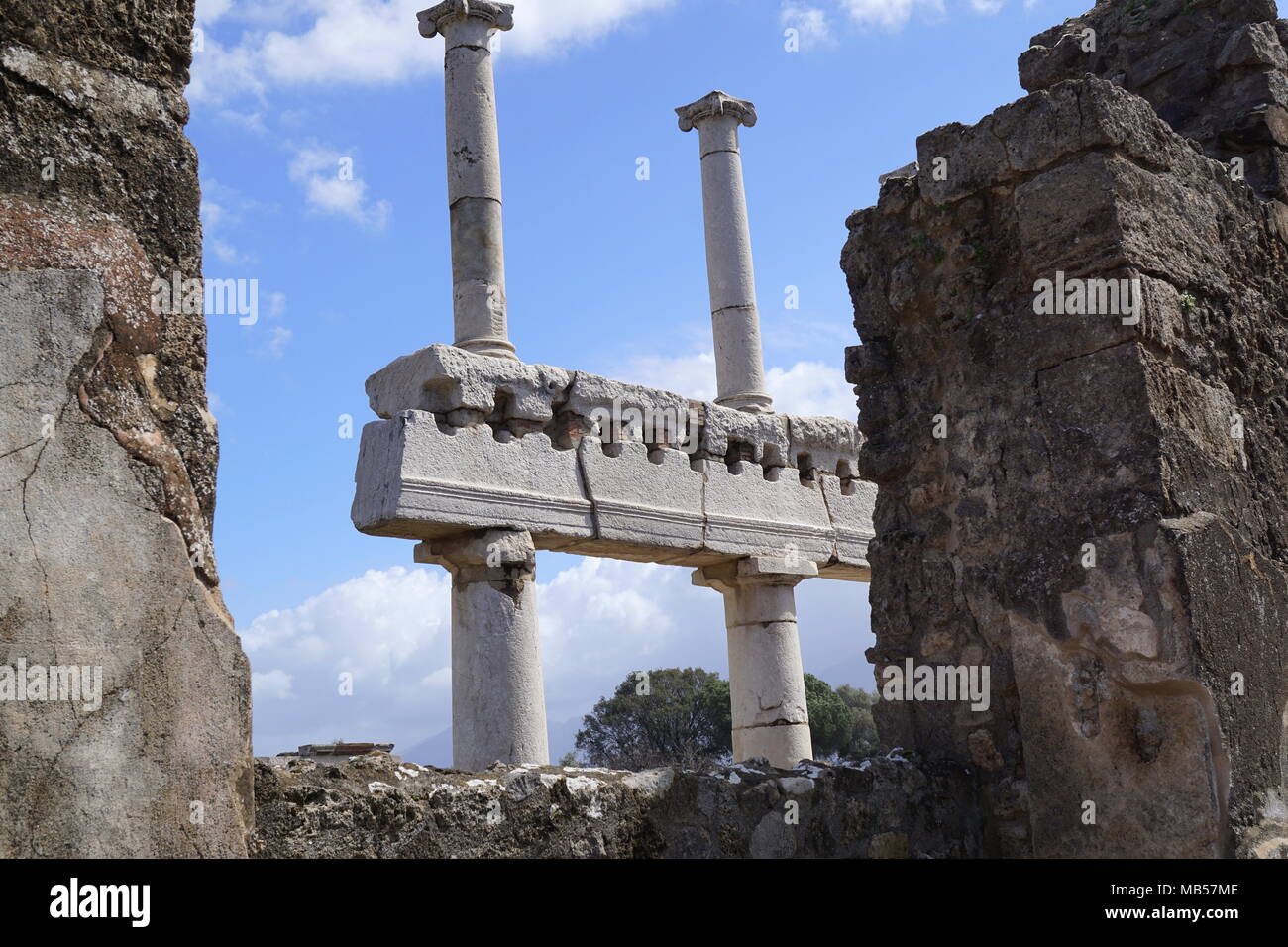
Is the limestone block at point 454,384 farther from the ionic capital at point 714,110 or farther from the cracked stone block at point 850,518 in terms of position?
the ionic capital at point 714,110

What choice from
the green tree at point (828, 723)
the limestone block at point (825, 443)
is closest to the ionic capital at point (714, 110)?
the limestone block at point (825, 443)

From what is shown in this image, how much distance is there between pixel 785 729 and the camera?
12172mm

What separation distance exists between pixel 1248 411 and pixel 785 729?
8.09 meters

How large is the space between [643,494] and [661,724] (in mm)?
14918

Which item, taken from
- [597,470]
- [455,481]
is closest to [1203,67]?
[455,481]

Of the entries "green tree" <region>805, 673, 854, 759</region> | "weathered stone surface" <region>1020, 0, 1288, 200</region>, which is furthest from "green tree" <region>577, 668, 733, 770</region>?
"weathered stone surface" <region>1020, 0, 1288, 200</region>

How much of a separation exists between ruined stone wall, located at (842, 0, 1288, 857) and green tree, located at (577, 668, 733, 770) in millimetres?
20394

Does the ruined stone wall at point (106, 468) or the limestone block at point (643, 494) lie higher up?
the limestone block at point (643, 494)

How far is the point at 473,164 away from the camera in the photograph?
39.5ft

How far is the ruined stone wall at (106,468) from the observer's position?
2428mm

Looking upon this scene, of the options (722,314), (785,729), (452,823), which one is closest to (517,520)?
(785,729)

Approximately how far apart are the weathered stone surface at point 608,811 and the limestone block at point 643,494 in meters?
6.62

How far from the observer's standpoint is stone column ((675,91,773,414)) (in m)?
13.6
